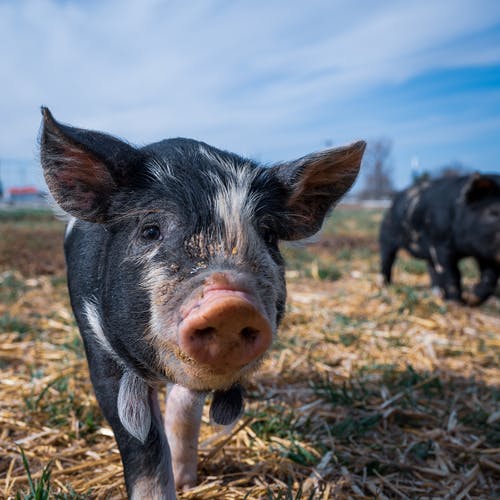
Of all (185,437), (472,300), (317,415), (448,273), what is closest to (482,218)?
(448,273)

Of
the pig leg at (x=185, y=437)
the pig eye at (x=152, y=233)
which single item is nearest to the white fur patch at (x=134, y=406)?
the pig leg at (x=185, y=437)

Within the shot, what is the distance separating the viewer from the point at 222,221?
6.49 ft

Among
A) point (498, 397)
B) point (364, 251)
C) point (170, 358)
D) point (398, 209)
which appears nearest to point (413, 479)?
point (498, 397)

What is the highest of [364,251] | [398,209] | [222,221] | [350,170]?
[350,170]

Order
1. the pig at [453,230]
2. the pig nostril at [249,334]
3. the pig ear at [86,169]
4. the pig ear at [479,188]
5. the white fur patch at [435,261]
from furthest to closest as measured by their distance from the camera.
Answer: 1. the white fur patch at [435,261]
2. the pig at [453,230]
3. the pig ear at [479,188]
4. the pig ear at [86,169]
5. the pig nostril at [249,334]

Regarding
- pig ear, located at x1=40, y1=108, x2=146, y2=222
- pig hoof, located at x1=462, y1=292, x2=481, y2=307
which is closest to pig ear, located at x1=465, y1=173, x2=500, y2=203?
pig hoof, located at x1=462, y1=292, x2=481, y2=307

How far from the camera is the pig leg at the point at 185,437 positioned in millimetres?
2574

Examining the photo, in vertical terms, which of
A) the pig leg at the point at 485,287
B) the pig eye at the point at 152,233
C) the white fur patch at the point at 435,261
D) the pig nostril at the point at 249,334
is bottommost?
the pig leg at the point at 485,287

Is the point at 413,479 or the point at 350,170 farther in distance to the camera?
the point at 413,479

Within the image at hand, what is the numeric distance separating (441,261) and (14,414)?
6.37 meters

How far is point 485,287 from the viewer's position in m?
7.35

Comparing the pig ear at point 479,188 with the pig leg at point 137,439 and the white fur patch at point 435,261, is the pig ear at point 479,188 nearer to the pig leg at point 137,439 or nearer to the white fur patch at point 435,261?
the white fur patch at point 435,261

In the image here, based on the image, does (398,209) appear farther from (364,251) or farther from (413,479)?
(413,479)

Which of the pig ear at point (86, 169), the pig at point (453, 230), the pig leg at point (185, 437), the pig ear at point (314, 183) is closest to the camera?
the pig ear at point (86, 169)
